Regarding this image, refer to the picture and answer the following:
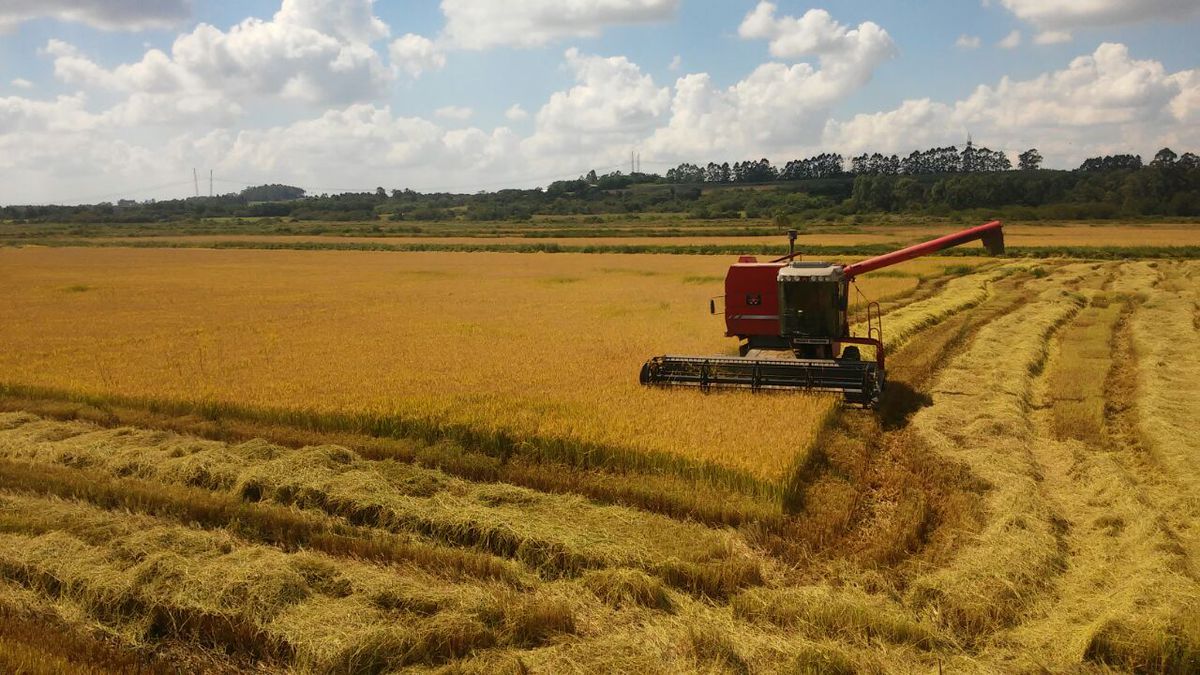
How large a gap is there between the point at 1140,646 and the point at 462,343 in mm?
14338

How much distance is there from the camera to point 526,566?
6.77 meters

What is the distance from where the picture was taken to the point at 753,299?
1442cm

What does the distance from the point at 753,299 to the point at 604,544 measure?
326 inches

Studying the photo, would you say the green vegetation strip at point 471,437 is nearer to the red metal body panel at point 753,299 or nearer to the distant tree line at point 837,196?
the red metal body panel at point 753,299

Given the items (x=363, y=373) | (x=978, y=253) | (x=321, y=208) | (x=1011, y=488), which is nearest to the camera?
(x=1011, y=488)

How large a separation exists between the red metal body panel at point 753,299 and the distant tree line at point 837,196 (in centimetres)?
6908

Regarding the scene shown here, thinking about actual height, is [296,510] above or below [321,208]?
below

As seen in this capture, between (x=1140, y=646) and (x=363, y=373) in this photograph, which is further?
(x=363, y=373)

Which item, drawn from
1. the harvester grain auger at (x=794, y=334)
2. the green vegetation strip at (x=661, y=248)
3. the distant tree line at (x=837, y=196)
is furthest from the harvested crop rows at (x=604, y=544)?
the distant tree line at (x=837, y=196)

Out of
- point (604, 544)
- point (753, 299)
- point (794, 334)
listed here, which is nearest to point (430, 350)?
point (753, 299)

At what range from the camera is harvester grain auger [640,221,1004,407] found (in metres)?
11.9

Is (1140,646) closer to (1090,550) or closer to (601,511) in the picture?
(1090,550)

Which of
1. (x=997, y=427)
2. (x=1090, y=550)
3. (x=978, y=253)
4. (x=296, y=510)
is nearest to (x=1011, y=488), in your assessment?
(x=1090, y=550)

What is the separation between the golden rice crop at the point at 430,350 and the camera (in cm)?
1024
